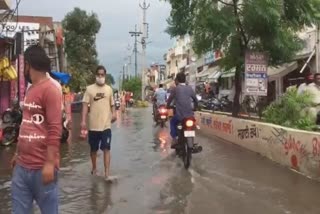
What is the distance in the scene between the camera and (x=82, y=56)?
50250 millimetres

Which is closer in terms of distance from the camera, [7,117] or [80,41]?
[7,117]

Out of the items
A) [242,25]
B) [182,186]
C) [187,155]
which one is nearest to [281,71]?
[242,25]

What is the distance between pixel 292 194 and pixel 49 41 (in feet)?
91.8

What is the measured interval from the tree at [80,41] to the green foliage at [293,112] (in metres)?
36.3

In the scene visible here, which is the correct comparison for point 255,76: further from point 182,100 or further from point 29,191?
point 29,191

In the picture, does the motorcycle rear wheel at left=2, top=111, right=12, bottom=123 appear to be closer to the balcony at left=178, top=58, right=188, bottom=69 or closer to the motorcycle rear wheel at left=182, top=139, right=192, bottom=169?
the motorcycle rear wheel at left=182, top=139, right=192, bottom=169

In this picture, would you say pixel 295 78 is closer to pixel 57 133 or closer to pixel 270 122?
pixel 270 122

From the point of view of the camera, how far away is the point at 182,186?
30.2 ft

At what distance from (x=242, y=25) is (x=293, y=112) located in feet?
18.0

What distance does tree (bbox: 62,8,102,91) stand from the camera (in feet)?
161

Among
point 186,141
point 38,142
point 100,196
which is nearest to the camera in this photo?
point 38,142

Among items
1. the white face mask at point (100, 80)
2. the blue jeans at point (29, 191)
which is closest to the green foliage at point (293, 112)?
the white face mask at point (100, 80)

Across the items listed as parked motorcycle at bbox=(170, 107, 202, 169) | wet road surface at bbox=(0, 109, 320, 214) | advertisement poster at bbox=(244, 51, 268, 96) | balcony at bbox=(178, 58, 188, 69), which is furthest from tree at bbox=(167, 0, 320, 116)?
balcony at bbox=(178, 58, 188, 69)

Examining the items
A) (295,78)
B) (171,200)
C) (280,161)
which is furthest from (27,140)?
(295,78)
